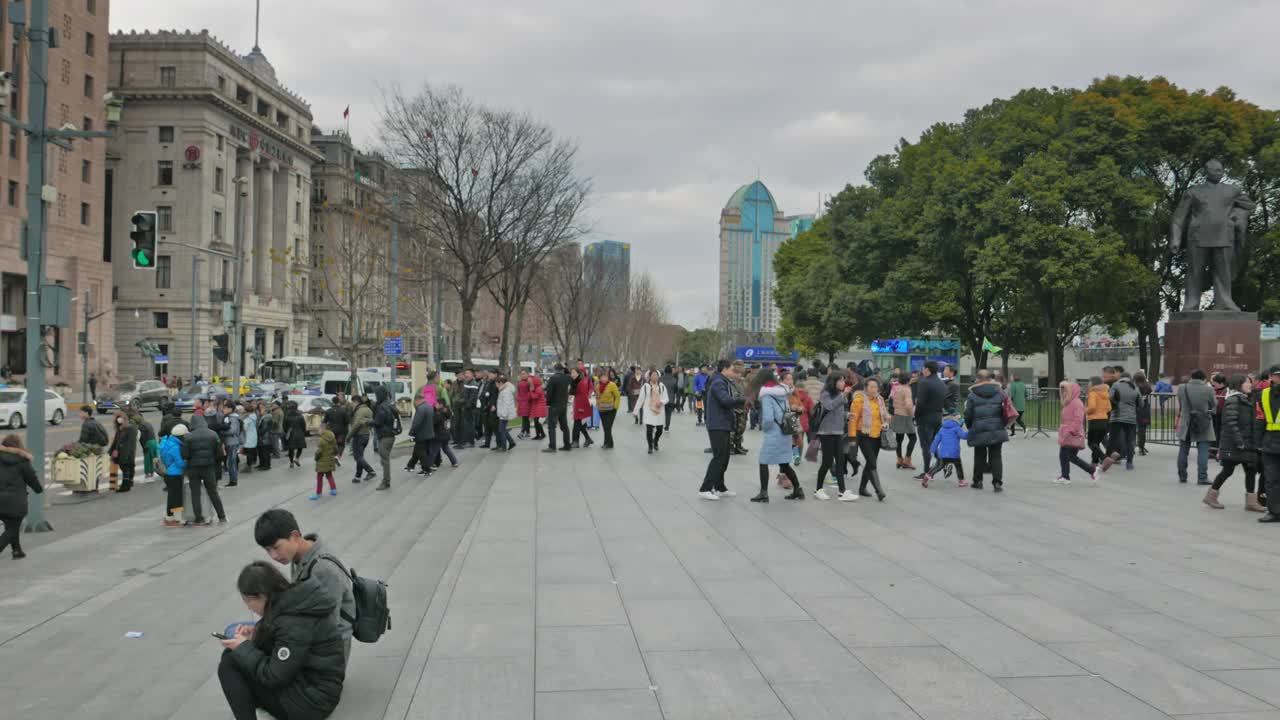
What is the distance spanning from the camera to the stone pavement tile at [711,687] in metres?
4.87

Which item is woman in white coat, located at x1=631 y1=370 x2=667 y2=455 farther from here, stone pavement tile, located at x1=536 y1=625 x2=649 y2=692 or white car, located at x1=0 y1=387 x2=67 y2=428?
white car, located at x1=0 y1=387 x2=67 y2=428

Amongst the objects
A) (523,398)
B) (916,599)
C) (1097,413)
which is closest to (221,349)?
(523,398)

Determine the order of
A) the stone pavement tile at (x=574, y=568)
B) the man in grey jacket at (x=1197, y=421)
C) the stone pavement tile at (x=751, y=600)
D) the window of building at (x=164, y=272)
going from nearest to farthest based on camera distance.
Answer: the stone pavement tile at (x=751, y=600)
the stone pavement tile at (x=574, y=568)
the man in grey jacket at (x=1197, y=421)
the window of building at (x=164, y=272)

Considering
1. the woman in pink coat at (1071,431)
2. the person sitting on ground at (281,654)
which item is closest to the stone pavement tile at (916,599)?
the person sitting on ground at (281,654)

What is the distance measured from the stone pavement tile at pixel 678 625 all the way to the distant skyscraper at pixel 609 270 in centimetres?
4400

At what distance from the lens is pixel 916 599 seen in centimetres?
718

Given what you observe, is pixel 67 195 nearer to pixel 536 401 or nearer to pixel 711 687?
pixel 536 401

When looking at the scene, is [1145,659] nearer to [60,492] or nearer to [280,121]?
[60,492]

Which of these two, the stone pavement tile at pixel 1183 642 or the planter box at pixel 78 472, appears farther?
the planter box at pixel 78 472

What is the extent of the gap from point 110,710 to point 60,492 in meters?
13.5

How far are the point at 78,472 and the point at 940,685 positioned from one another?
1558cm

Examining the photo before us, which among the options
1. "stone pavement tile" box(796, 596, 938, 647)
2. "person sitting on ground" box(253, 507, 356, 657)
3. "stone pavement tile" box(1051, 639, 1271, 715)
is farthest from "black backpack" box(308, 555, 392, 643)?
"stone pavement tile" box(1051, 639, 1271, 715)

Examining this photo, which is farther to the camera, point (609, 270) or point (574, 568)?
point (609, 270)

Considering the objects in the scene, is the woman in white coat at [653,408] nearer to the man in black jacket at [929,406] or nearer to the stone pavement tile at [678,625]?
the man in black jacket at [929,406]
